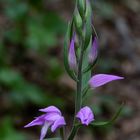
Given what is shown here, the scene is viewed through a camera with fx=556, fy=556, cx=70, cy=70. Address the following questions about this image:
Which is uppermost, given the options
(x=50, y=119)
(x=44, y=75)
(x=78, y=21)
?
(x=78, y=21)

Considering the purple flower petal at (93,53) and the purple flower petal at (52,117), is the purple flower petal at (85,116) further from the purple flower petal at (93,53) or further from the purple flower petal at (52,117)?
the purple flower petal at (93,53)

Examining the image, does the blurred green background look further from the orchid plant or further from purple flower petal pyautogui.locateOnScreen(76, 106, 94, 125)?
purple flower petal pyautogui.locateOnScreen(76, 106, 94, 125)

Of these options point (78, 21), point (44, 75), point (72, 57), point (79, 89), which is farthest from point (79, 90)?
point (44, 75)

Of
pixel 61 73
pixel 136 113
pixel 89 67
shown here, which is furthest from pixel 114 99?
pixel 89 67

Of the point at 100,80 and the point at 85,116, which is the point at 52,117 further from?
the point at 100,80

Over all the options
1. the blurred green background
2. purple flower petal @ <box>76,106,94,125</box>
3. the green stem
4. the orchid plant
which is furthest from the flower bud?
the blurred green background

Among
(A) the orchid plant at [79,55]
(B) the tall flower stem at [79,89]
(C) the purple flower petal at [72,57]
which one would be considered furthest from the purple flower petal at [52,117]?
(C) the purple flower petal at [72,57]
